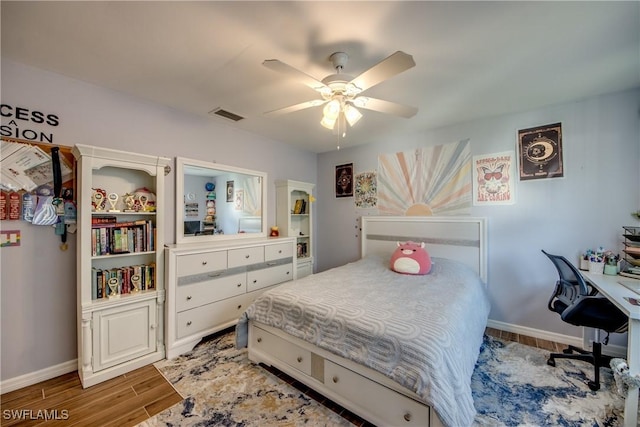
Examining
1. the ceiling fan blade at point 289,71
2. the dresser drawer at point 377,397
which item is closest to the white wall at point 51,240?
the ceiling fan blade at point 289,71

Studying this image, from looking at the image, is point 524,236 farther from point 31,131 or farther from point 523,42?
point 31,131

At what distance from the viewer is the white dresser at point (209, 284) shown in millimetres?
2346

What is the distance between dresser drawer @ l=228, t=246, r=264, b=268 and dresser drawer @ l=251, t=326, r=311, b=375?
33.1 inches

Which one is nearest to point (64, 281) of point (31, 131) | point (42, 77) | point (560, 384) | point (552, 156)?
point (31, 131)

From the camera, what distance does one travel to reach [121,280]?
2.20m

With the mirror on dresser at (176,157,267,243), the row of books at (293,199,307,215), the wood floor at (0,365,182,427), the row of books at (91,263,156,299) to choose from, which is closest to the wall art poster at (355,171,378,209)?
the row of books at (293,199,307,215)

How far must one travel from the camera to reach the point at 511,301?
2.79m

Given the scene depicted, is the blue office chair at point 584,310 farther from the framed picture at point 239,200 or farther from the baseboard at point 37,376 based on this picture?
the baseboard at point 37,376

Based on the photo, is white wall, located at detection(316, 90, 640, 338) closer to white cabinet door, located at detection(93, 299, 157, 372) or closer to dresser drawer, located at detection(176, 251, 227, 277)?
dresser drawer, located at detection(176, 251, 227, 277)

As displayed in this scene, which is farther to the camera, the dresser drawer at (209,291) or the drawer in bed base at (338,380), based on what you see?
→ the dresser drawer at (209,291)

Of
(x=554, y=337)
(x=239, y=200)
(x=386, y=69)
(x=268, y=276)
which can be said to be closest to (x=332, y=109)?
(x=386, y=69)

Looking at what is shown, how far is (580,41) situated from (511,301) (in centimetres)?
244

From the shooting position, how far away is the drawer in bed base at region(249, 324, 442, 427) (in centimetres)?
141

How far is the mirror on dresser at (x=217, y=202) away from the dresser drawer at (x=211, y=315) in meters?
0.76
